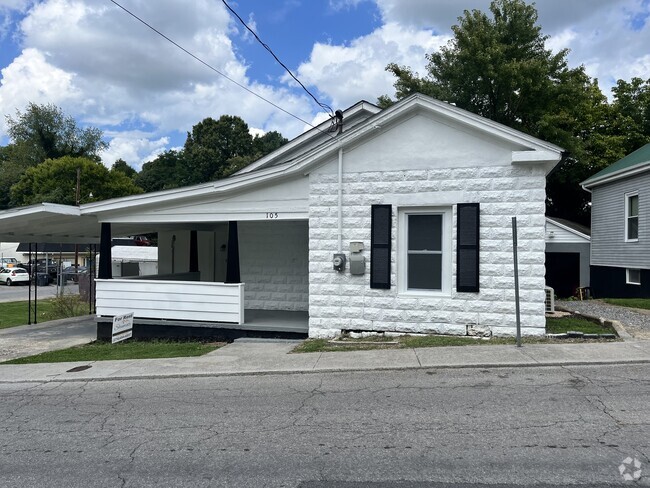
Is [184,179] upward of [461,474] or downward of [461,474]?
upward

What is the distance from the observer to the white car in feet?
133

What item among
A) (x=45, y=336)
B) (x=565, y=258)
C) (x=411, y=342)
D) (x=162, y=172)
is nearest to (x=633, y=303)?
(x=565, y=258)

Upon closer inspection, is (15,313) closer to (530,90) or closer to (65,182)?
(530,90)

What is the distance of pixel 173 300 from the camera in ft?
38.4

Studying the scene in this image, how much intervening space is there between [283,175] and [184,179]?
56.8m

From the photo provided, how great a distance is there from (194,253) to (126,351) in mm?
5371

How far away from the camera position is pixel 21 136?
213ft

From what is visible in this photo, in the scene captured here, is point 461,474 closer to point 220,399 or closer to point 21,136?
point 220,399

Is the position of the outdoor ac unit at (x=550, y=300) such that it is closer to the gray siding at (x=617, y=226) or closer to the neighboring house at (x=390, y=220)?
the neighboring house at (x=390, y=220)

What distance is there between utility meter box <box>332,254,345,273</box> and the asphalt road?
9.72 ft

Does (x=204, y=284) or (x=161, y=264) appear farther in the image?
(x=161, y=264)

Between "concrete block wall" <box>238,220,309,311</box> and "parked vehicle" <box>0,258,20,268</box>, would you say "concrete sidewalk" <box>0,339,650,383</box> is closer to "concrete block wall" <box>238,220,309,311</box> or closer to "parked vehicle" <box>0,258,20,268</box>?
"concrete block wall" <box>238,220,309,311</box>

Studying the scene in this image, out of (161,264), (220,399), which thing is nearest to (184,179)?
(161,264)

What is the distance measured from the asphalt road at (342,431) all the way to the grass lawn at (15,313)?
11030 millimetres
